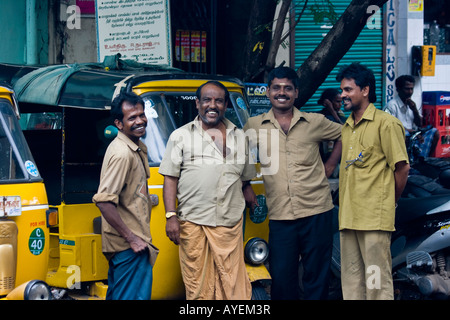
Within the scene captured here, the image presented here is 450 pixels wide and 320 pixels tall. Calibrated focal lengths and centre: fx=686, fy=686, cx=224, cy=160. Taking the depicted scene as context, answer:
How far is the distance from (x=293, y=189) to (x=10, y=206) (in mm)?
2015

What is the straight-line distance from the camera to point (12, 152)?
4715 millimetres

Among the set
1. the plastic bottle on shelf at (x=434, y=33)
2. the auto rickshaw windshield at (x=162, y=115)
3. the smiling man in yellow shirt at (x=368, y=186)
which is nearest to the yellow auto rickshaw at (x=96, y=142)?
the auto rickshaw windshield at (x=162, y=115)

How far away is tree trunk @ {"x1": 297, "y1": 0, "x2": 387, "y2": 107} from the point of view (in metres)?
7.02

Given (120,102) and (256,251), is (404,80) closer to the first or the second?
(256,251)

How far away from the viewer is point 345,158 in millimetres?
4930

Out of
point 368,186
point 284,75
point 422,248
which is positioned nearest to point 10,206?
point 284,75

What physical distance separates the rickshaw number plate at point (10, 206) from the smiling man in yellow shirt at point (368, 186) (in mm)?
2224

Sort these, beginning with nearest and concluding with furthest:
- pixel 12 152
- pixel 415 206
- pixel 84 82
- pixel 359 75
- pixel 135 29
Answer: pixel 12 152
pixel 359 75
pixel 84 82
pixel 415 206
pixel 135 29

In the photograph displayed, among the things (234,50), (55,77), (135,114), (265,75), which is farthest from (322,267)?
(234,50)

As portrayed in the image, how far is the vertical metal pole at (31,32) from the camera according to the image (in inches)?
394

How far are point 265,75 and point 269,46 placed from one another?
36 centimetres

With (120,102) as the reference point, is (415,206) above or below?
below

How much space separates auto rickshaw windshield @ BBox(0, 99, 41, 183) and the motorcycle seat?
2.94 metres
